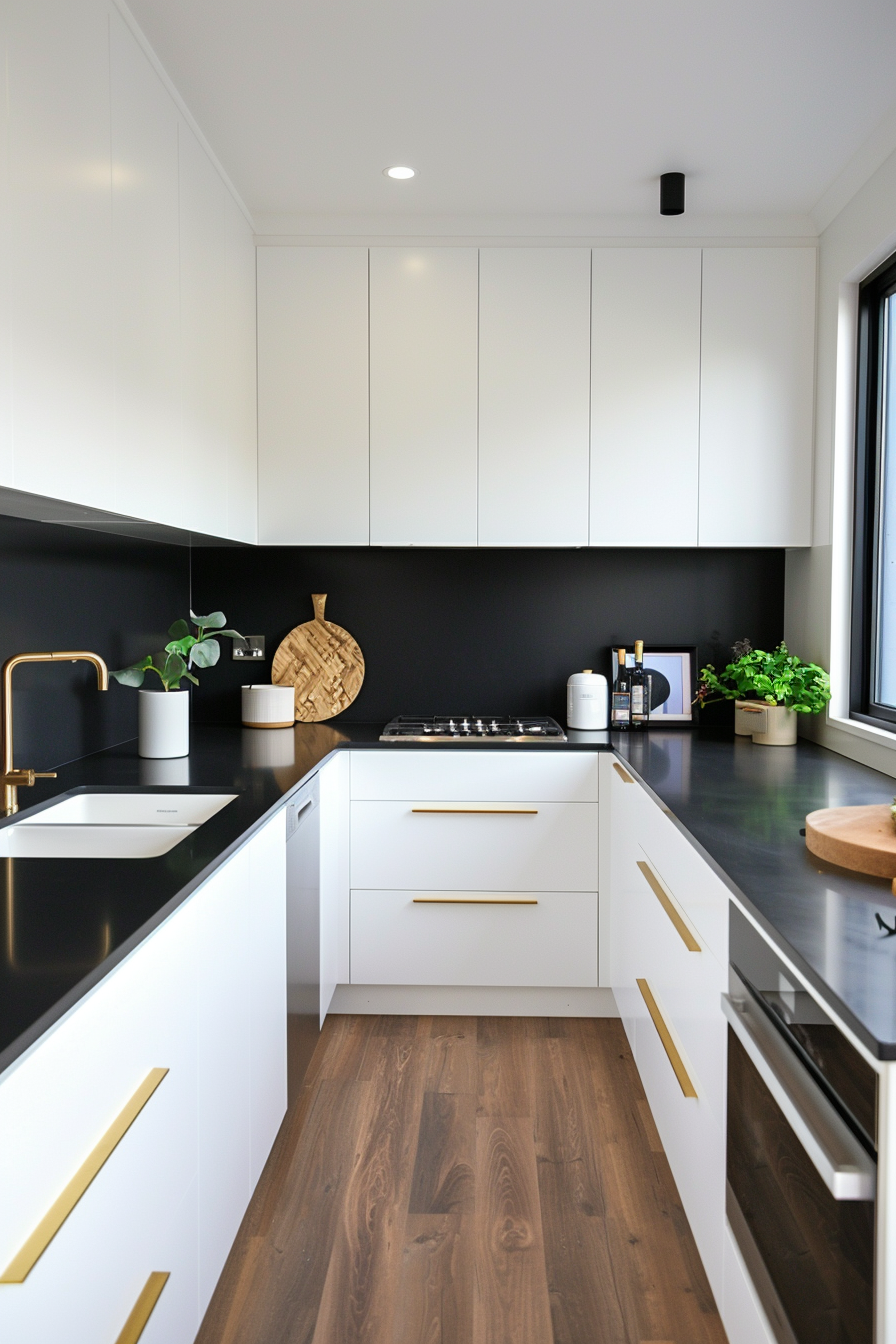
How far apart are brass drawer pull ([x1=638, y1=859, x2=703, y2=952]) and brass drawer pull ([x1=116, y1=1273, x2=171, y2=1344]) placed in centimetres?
101

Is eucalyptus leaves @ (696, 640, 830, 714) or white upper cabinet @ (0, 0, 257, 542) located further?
eucalyptus leaves @ (696, 640, 830, 714)

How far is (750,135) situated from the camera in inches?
98.9

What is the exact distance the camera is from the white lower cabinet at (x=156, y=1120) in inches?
37.5

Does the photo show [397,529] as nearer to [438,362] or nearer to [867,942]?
[438,362]

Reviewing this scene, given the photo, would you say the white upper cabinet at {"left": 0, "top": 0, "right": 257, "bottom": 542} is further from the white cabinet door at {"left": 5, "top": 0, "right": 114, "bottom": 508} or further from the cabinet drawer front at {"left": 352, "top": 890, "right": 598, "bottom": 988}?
the cabinet drawer front at {"left": 352, "top": 890, "right": 598, "bottom": 988}

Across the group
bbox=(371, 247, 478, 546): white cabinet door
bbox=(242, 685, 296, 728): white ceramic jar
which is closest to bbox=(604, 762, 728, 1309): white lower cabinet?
bbox=(371, 247, 478, 546): white cabinet door

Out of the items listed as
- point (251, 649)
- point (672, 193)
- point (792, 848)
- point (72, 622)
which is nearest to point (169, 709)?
point (72, 622)

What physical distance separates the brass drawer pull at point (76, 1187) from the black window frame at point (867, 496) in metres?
2.27

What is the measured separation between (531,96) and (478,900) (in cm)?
218

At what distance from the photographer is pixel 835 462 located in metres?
2.97

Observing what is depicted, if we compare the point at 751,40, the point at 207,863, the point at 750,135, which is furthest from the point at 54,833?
the point at 750,135

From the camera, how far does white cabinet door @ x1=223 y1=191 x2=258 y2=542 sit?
9.34 ft

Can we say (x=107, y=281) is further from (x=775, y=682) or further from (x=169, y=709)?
(x=775, y=682)

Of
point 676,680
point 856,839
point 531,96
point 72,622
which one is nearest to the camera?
point 856,839
